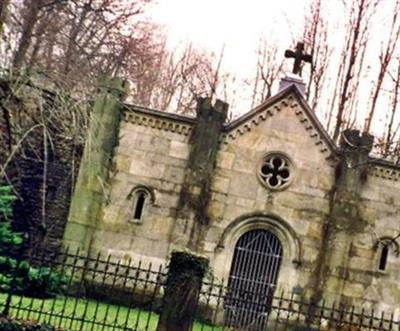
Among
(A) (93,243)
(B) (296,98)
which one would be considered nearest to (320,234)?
(B) (296,98)

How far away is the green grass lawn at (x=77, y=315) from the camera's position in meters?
9.46

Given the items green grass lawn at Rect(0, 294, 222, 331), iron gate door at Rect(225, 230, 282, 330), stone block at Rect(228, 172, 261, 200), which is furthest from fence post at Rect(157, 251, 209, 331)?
stone block at Rect(228, 172, 261, 200)

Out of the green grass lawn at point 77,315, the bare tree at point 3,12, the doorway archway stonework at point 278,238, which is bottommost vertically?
the green grass lawn at point 77,315

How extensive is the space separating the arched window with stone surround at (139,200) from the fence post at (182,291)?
641cm

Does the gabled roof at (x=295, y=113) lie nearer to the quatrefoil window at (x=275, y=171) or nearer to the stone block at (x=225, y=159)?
the stone block at (x=225, y=159)

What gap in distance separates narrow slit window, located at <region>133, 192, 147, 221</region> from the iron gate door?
263 centimetres

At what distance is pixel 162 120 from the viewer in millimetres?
16062

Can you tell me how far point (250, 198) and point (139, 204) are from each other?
2.87m

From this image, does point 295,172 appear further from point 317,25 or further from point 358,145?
point 317,25

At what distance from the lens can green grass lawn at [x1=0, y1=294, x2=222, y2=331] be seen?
9.46m

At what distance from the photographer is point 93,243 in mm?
15500

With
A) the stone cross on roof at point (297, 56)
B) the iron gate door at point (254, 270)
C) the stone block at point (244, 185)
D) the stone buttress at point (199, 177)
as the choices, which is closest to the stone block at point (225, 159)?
the stone buttress at point (199, 177)

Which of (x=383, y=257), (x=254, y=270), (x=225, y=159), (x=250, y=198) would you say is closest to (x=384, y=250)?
(x=383, y=257)

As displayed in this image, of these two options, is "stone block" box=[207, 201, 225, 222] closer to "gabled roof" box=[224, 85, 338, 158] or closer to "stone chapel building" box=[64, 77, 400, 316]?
"stone chapel building" box=[64, 77, 400, 316]
